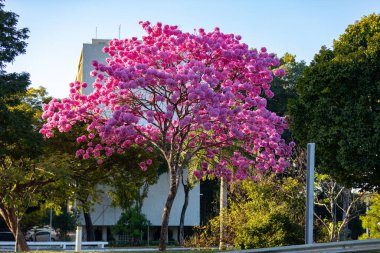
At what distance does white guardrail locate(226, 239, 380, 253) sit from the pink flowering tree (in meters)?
7.13

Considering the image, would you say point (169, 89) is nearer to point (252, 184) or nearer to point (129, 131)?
point (129, 131)

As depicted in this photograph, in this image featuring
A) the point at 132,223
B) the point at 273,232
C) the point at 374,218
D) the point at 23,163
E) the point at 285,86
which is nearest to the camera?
the point at 273,232

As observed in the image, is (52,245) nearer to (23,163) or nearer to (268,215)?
(23,163)

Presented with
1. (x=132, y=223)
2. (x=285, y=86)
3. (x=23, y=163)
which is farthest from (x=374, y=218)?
(x=285, y=86)

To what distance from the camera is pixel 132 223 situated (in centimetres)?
4803

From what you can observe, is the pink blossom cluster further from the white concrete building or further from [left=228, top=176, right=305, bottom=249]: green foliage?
the white concrete building

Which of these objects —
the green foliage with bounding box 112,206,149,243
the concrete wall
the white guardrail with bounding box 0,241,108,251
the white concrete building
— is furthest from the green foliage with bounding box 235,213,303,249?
the concrete wall

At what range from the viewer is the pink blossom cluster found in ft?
66.1

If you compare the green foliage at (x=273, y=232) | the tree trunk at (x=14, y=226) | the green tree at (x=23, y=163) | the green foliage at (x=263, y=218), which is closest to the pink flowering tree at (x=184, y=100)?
the green tree at (x=23, y=163)

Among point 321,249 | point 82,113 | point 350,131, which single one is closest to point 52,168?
point 82,113

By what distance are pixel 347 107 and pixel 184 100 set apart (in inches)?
214

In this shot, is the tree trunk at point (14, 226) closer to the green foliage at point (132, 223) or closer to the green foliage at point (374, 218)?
the green foliage at point (374, 218)

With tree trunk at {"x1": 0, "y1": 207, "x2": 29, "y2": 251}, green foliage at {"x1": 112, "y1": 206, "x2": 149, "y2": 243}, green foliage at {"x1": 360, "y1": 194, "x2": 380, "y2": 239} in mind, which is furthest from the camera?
green foliage at {"x1": 112, "y1": 206, "x2": 149, "y2": 243}

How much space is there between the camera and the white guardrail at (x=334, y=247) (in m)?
13.2
